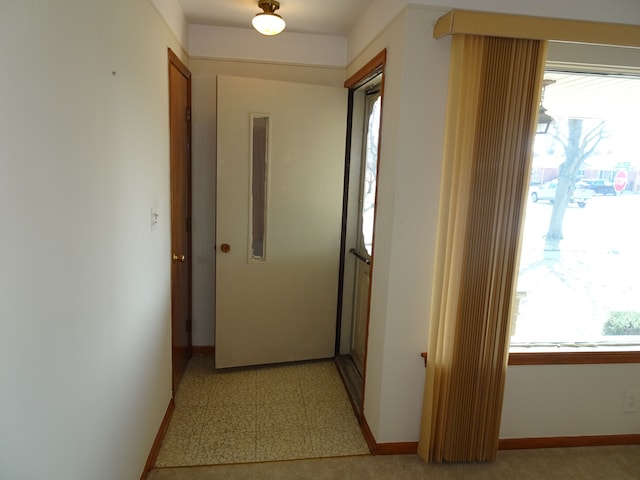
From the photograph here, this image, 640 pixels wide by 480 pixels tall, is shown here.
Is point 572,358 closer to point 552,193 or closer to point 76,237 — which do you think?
point 552,193

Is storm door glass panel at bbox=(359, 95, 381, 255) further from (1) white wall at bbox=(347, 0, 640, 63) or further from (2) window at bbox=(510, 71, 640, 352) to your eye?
(2) window at bbox=(510, 71, 640, 352)

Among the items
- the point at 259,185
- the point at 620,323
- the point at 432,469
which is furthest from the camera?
the point at 259,185

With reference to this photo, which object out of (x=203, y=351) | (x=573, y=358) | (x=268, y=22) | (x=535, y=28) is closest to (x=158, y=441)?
(x=203, y=351)

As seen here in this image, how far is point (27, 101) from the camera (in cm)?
92

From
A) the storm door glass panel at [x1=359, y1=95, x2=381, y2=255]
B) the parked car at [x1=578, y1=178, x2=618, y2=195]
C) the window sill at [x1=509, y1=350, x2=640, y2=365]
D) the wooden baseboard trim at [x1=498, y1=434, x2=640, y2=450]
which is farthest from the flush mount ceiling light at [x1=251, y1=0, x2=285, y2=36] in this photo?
the wooden baseboard trim at [x1=498, y1=434, x2=640, y2=450]

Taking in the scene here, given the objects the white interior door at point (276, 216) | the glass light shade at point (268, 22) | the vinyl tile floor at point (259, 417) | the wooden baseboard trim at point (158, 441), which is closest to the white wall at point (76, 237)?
the wooden baseboard trim at point (158, 441)

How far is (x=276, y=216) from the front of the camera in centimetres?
302

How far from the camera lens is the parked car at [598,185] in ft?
7.59

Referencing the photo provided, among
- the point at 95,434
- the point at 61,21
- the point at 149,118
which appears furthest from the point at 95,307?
the point at 149,118

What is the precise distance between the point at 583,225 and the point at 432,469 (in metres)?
1.55

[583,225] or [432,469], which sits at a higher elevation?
[583,225]

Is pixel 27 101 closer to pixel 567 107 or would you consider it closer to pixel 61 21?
pixel 61 21

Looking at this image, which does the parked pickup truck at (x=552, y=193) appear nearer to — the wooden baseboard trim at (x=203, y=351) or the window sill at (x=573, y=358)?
the window sill at (x=573, y=358)

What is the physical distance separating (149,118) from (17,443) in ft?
4.88
